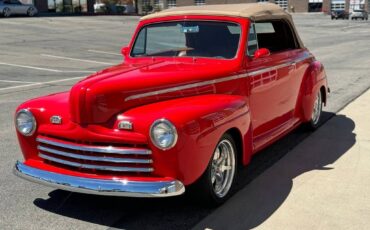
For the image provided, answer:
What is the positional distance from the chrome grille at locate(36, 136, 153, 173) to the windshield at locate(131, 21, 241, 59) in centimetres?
166

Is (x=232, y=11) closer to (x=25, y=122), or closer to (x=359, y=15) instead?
(x=25, y=122)

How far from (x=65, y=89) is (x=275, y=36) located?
237 inches

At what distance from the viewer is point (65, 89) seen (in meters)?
10.7

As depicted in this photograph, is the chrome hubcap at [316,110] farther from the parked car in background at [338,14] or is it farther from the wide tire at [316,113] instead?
the parked car in background at [338,14]

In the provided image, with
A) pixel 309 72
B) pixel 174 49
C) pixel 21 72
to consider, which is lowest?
pixel 21 72

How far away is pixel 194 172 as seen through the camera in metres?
3.79

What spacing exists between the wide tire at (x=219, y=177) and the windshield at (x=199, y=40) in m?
1.07

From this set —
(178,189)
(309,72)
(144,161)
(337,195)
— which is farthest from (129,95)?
(309,72)

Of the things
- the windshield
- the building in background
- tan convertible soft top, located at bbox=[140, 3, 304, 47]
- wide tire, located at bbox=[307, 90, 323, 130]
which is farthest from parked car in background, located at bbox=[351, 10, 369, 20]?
the windshield

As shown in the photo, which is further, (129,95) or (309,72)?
(309,72)

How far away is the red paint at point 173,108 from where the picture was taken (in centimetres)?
372

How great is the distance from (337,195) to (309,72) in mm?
2466

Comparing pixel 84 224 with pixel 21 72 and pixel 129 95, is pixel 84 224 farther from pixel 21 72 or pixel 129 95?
pixel 21 72

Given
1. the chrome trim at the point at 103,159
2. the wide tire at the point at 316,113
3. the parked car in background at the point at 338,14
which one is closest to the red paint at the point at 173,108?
the chrome trim at the point at 103,159
